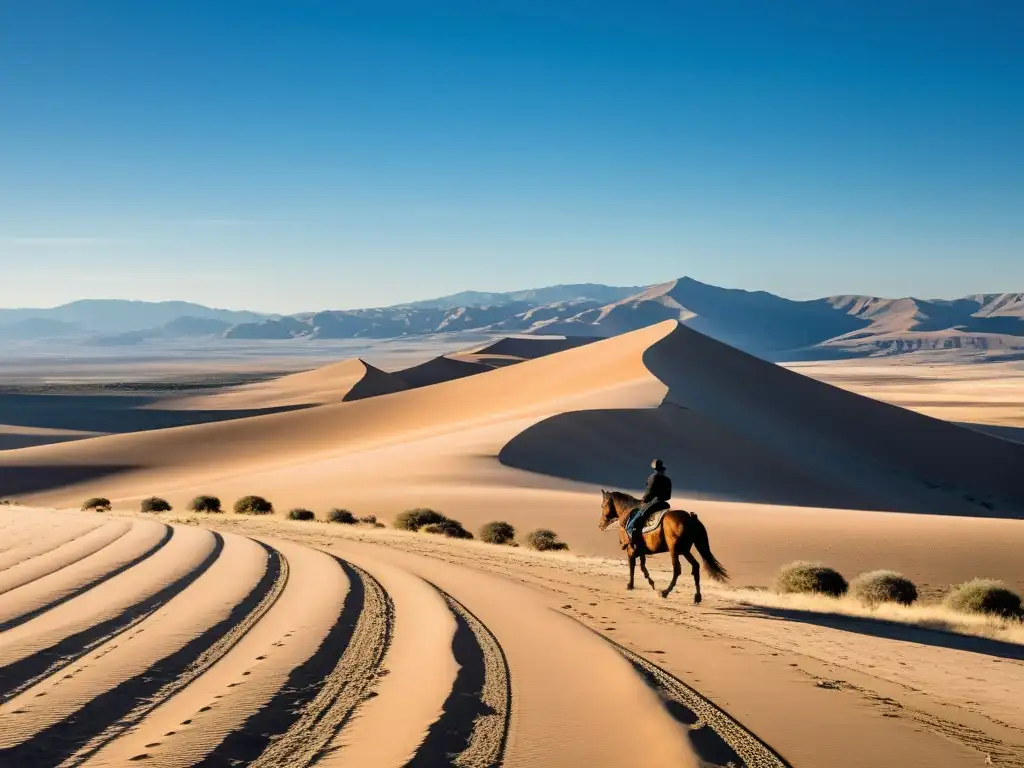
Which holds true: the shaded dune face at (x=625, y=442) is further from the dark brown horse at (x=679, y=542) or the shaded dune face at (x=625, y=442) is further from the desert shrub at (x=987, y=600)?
the dark brown horse at (x=679, y=542)

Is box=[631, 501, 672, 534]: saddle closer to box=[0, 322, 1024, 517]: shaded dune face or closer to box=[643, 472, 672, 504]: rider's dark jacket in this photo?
box=[643, 472, 672, 504]: rider's dark jacket

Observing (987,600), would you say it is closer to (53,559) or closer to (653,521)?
(653,521)

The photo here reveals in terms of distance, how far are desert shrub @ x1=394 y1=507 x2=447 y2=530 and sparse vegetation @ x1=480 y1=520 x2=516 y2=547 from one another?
153 cm

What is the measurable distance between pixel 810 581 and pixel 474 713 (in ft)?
32.1

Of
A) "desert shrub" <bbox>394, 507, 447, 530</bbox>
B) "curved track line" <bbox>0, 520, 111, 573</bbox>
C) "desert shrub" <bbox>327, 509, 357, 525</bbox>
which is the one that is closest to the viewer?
"curved track line" <bbox>0, 520, 111, 573</bbox>

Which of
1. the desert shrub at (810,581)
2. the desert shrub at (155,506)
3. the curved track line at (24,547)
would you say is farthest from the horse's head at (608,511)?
the desert shrub at (155,506)

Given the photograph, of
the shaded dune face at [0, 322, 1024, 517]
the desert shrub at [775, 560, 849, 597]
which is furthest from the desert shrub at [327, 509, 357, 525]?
the desert shrub at [775, 560, 849, 597]

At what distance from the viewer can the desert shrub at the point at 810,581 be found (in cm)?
1426

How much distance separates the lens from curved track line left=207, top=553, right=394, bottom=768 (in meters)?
5.24

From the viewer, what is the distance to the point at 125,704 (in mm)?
6027

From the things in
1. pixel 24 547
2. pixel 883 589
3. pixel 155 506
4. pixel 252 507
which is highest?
pixel 24 547

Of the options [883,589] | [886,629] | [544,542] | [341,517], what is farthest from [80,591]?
[341,517]

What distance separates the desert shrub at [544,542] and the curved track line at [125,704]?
35.4 feet

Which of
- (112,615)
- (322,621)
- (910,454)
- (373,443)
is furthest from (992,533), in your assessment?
(373,443)
